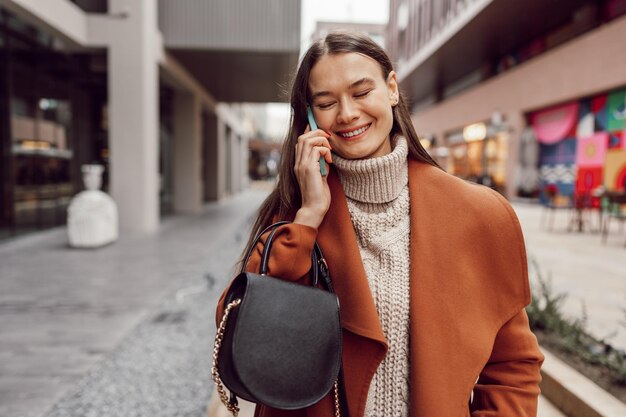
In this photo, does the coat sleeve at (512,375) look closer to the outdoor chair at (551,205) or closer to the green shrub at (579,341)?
the green shrub at (579,341)

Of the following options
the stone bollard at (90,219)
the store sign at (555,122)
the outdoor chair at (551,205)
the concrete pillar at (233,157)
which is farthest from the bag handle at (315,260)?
the concrete pillar at (233,157)

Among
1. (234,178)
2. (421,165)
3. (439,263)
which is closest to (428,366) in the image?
(439,263)

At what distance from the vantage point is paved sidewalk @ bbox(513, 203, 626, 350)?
13.2 ft

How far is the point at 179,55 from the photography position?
42.9 feet

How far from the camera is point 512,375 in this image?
122cm

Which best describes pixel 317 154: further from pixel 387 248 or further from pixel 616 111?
pixel 616 111

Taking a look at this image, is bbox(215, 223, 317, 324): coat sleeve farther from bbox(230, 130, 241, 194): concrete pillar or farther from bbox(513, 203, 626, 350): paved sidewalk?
bbox(230, 130, 241, 194): concrete pillar

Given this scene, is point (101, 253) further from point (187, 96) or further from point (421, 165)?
point (187, 96)

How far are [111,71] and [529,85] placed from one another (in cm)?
1700

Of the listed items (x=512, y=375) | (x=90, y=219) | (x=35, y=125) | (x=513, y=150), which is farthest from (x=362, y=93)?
(x=513, y=150)

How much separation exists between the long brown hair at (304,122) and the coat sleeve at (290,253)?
181 millimetres

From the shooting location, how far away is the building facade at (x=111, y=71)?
10133 millimetres

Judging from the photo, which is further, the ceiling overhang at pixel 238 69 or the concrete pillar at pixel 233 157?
the concrete pillar at pixel 233 157

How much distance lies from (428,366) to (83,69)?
1413 cm
